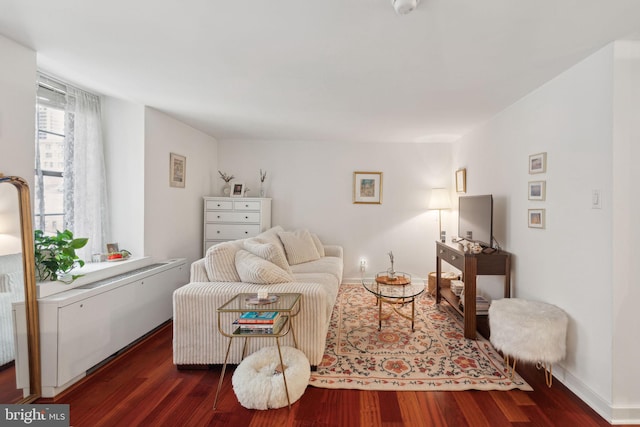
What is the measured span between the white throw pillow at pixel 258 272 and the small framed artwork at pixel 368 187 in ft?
8.80

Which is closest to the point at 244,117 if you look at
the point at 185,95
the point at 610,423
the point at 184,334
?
the point at 185,95

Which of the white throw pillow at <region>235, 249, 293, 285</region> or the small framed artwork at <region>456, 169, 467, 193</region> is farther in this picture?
the small framed artwork at <region>456, 169, 467, 193</region>

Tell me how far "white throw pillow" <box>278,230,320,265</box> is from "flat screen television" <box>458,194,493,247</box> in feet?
6.62

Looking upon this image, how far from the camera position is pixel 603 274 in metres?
1.94

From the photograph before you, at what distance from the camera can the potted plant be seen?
7.16ft

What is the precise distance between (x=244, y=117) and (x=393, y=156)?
2538mm

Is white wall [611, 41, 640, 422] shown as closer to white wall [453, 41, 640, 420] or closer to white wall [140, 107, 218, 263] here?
white wall [453, 41, 640, 420]

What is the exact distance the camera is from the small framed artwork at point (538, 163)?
8.29 ft

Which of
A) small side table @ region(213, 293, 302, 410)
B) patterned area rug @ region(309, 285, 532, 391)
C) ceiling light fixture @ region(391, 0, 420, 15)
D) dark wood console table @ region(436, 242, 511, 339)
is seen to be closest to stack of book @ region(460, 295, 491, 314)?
patterned area rug @ region(309, 285, 532, 391)

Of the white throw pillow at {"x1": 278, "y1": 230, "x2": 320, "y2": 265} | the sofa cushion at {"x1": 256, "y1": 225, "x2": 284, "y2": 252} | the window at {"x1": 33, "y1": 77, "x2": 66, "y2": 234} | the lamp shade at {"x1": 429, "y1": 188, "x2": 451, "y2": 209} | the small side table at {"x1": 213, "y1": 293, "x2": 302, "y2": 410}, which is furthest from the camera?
the lamp shade at {"x1": 429, "y1": 188, "x2": 451, "y2": 209}

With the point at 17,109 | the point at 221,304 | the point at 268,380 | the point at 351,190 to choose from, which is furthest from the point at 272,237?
the point at 17,109

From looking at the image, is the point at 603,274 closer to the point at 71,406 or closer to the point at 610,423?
the point at 610,423

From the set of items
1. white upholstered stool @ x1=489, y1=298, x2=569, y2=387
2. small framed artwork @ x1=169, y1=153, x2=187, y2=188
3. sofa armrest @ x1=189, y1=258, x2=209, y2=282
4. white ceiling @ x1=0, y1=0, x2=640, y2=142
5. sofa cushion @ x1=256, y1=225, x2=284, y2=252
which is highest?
white ceiling @ x1=0, y1=0, x2=640, y2=142

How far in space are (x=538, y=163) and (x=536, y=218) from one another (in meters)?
0.48
